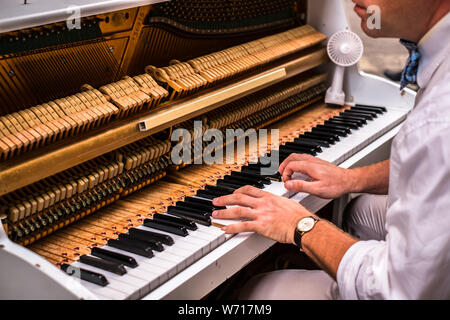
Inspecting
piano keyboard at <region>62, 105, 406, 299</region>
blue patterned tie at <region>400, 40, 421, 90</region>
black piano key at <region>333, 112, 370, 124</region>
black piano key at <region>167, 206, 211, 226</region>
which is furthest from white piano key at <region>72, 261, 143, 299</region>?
black piano key at <region>333, 112, 370, 124</region>

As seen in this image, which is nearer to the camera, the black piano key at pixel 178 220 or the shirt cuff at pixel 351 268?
the shirt cuff at pixel 351 268

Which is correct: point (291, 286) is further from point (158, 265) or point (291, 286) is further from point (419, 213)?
point (419, 213)

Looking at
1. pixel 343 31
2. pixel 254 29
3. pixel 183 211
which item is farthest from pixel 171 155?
pixel 343 31

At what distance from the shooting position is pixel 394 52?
27.0 ft

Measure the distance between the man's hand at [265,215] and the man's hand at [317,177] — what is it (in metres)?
0.26

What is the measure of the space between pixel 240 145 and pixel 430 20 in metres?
1.29

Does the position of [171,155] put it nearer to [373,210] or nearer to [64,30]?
[64,30]

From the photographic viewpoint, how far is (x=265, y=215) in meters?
1.95

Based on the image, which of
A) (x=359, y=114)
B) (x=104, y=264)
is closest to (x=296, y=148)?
(x=359, y=114)

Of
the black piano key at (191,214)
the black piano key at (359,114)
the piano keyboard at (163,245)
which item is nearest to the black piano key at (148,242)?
the piano keyboard at (163,245)

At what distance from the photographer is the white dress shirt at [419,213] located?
1459 millimetres

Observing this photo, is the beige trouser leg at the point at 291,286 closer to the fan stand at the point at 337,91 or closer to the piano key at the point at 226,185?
the piano key at the point at 226,185

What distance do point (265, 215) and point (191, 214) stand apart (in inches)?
11.7

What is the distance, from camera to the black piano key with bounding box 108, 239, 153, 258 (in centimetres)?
178
